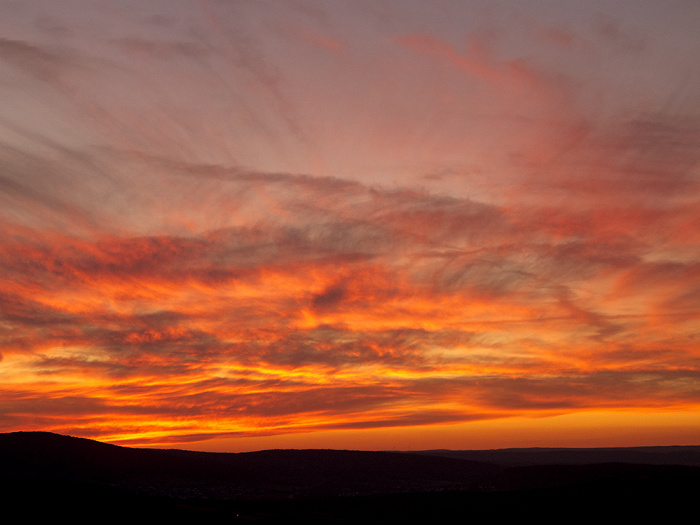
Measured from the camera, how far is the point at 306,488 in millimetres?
114812

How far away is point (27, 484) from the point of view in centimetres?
6994

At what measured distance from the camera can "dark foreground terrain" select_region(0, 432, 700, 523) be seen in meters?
62.3

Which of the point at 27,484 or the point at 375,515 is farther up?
the point at 27,484

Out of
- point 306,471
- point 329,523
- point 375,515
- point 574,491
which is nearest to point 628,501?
point 574,491

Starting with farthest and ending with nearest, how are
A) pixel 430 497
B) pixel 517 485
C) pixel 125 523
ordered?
pixel 517 485 → pixel 430 497 → pixel 125 523

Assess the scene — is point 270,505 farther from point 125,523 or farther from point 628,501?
point 628,501

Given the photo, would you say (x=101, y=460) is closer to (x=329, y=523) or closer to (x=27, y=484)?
(x=27, y=484)

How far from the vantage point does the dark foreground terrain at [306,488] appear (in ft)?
205

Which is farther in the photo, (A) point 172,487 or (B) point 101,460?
(B) point 101,460

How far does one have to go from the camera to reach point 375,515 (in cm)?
7031

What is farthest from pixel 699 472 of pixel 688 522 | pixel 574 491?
pixel 688 522

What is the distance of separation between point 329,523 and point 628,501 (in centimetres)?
3234

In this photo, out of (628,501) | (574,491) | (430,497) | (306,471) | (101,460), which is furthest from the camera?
(306,471)

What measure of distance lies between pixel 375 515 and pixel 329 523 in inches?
532
